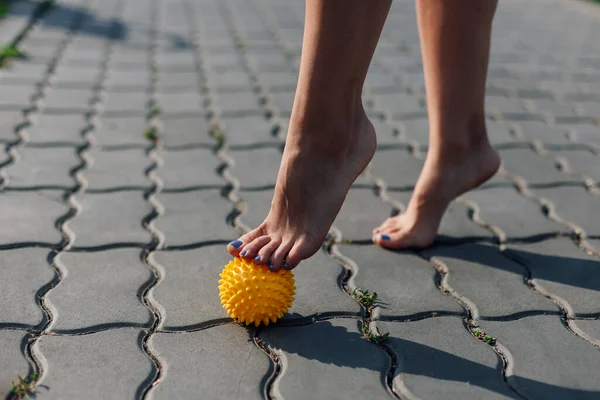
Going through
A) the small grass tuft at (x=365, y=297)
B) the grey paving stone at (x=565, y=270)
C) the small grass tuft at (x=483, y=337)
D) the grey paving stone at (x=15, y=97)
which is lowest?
the grey paving stone at (x=15, y=97)

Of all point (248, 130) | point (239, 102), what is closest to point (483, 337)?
point (248, 130)

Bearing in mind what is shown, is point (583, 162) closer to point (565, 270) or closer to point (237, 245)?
point (565, 270)

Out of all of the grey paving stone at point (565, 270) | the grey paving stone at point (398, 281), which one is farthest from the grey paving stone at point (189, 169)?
the grey paving stone at point (565, 270)

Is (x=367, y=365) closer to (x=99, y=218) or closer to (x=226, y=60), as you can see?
(x=99, y=218)

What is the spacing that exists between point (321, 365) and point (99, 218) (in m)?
1.28

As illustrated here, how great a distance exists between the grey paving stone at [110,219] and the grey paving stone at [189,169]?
23 cm

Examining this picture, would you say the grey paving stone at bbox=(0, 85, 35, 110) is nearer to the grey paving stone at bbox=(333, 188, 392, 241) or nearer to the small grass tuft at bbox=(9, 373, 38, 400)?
the grey paving stone at bbox=(333, 188, 392, 241)

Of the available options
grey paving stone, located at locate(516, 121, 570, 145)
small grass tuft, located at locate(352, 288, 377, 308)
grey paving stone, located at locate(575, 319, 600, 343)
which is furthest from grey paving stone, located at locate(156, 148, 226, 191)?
grey paving stone, located at locate(516, 121, 570, 145)

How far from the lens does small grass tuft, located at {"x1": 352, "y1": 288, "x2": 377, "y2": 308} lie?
238 centimetres

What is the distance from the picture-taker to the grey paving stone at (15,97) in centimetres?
438

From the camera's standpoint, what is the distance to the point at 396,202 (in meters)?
3.26

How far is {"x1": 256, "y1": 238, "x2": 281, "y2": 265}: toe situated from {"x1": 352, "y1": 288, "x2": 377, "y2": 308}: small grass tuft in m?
0.33

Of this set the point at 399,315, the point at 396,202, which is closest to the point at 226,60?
the point at 396,202

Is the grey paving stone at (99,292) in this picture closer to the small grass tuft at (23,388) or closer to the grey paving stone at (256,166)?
the small grass tuft at (23,388)
